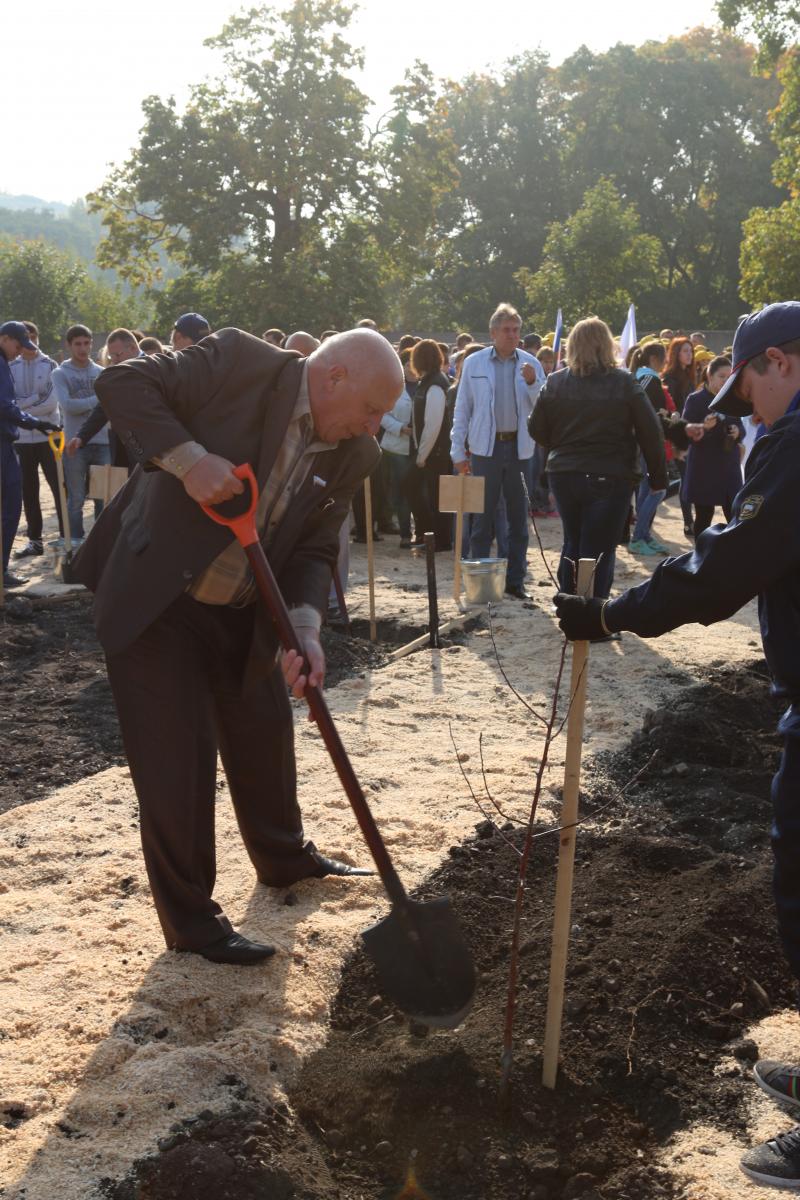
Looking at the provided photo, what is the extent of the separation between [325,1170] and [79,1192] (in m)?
0.59

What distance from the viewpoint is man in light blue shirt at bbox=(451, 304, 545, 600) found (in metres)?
9.09

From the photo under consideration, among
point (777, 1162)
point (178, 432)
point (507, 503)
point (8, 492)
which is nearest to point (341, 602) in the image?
point (507, 503)

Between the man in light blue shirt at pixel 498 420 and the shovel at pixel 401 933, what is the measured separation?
240 inches

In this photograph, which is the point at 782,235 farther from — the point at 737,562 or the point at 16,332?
the point at 737,562

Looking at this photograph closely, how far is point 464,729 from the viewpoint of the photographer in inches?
248

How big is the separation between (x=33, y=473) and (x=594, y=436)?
6.30 metres

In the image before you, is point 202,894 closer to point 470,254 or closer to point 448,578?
point 448,578

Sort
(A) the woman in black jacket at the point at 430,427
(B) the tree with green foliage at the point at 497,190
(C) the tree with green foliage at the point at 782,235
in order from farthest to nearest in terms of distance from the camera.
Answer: (B) the tree with green foliage at the point at 497,190 < (C) the tree with green foliage at the point at 782,235 < (A) the woman in black jacket at the point at 430,427

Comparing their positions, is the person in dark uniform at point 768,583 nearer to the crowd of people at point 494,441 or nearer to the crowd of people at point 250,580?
the crowd of people at point 250,580

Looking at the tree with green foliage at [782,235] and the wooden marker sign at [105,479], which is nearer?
the wooden marker sign at [105,479]

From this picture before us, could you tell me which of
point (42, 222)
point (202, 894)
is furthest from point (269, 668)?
→ point (42, 222)

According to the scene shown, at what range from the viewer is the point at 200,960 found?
12.3 feet

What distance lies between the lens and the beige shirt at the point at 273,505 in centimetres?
348

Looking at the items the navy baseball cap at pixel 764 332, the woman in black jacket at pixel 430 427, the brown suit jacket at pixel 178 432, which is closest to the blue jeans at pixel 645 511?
the woman in black jacket at pixel 430 427
